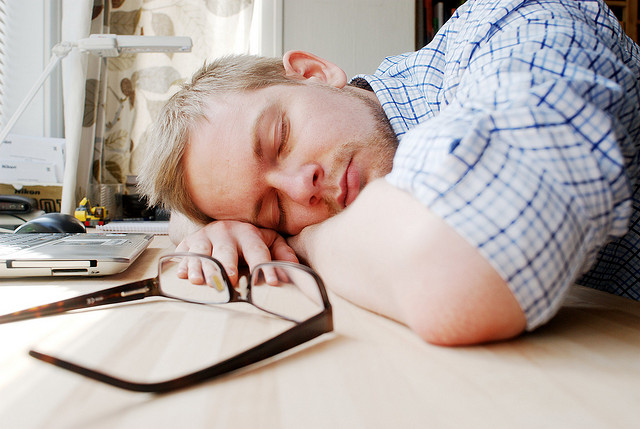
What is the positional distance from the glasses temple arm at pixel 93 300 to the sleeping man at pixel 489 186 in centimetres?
12

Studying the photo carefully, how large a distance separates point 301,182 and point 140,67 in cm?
183

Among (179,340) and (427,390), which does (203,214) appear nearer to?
(179,340)

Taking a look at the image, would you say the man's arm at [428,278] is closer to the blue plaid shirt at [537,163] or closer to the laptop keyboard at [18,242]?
the blue plaid shirt at [537,163]

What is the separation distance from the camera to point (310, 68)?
3.27ft

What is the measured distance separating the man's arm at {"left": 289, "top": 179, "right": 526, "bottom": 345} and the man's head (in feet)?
0.98

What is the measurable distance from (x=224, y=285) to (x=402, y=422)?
0.97ft

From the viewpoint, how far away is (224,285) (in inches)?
18.7

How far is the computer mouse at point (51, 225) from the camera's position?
1032 mm

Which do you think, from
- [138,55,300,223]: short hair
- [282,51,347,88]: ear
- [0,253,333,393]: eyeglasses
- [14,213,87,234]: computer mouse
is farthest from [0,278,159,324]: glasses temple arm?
[14,213,87,234]: computer mouse

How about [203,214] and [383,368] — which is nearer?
[383,368]

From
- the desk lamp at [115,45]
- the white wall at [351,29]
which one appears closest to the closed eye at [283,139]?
the desk lamp at [115,45]

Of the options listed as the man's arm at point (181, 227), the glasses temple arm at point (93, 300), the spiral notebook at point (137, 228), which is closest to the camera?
the glasses temple arm at point (93, 300)

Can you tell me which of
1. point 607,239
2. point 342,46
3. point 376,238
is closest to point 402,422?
point 376,238

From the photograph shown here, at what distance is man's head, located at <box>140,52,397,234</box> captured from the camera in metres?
0.69
